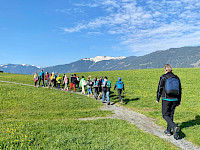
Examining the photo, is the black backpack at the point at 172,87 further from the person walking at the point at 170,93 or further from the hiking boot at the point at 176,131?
the hiking boot at the point at 176,131

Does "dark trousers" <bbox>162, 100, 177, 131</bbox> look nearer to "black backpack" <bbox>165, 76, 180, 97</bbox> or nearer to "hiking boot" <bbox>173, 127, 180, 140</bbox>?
"hiking boot" <bbox>173, 127, 180, 140</bbox>

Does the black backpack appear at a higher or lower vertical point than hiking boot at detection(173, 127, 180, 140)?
higher

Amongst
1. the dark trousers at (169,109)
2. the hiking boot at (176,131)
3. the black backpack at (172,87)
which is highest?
the black backpack at (172,87)

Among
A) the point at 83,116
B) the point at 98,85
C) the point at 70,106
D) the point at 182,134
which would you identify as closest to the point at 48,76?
the point at 98,85

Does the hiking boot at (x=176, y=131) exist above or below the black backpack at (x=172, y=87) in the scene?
Answer: below

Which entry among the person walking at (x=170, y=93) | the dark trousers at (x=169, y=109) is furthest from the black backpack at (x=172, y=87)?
the dark trousers at (x=169, y=109)

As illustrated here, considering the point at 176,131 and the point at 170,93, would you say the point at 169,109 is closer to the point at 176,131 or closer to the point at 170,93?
the point at 170,93

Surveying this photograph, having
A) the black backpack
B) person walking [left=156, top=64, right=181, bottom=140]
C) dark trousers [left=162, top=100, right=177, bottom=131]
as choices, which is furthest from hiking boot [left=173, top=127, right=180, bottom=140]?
the black backpack

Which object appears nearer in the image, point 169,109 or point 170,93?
point 170,93

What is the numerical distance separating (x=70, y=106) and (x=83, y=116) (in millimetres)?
4584

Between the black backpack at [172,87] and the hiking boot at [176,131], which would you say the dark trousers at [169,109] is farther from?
the black backpack at [172,87]

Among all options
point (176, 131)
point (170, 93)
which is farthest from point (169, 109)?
point (176, 131)

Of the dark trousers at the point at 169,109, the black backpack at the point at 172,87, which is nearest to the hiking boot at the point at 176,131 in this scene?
the dark trousers at the point at 169,109

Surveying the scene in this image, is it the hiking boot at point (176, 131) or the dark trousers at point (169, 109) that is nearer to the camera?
the hiking boot at point (176, 131)
